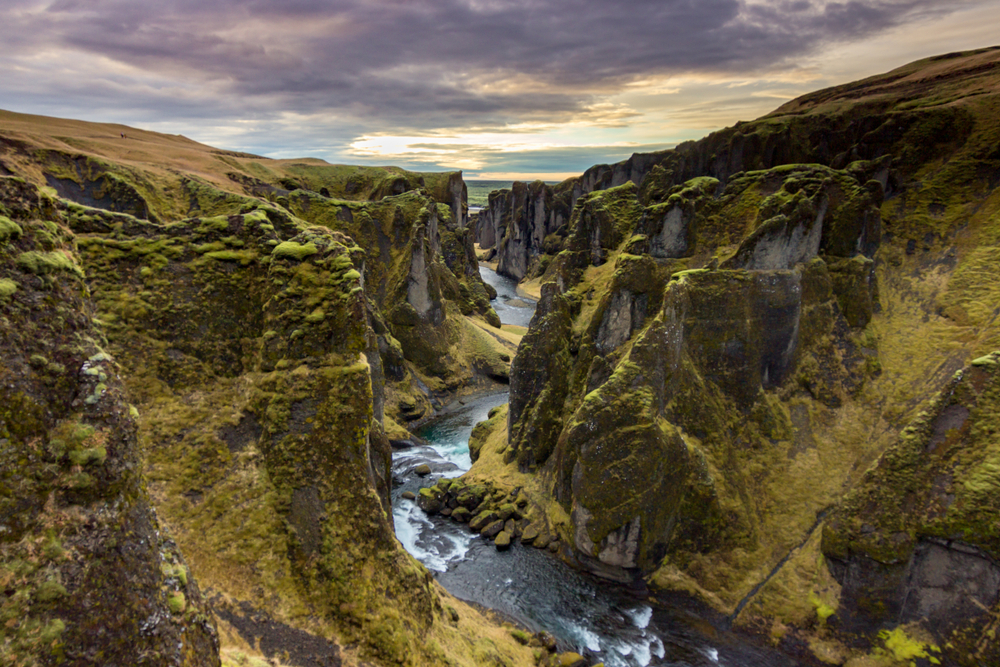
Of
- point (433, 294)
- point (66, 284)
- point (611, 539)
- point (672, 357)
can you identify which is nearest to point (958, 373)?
point (672, 357)

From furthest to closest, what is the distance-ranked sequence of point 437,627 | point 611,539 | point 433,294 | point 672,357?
point 433,294 → point 672,357 → point 611,539 → point 437,627

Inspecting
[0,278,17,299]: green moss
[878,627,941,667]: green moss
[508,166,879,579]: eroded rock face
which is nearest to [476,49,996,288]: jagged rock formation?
[508,166,879,579]: eroded rock face

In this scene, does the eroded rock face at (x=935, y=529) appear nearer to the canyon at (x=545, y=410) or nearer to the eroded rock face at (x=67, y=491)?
the canyon at (x=545, y=410)

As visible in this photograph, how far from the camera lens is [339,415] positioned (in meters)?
20.4

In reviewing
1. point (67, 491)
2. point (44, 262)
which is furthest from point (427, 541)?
point (44, 262)

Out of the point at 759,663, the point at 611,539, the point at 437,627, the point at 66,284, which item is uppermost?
the point at 66,284

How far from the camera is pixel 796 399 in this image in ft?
133

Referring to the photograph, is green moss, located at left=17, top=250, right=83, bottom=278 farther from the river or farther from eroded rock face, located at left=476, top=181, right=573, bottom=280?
eroded rock face, located at left=476, top=181, right=573, bottom=280

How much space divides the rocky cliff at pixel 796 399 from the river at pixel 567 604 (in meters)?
1.69

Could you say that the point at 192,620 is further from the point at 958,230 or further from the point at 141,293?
the point at 958,230

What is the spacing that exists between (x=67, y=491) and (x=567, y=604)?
104 feet

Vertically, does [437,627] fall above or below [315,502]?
below

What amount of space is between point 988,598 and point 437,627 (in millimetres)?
27438

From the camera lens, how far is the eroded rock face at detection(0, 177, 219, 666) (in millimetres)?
9016
